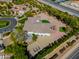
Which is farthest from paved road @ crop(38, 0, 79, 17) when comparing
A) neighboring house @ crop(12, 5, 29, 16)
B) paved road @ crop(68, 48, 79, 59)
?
paved road @ crop(68, 48, 79, 59)

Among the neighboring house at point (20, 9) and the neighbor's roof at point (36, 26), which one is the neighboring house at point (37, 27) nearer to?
the neighbor's roof at point (36, 26)

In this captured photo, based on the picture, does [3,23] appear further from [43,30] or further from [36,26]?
[43,30]

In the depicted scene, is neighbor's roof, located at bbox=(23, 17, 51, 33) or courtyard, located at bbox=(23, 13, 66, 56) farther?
neighbor's roof, located at bbox=(23, 17, 51, 33)

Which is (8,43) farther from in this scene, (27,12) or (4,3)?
(4,3)

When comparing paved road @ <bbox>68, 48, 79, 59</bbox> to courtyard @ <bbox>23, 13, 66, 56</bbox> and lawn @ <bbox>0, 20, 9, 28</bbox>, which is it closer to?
courtyard @ <bbox>23, 13, 66, 56</bbox>

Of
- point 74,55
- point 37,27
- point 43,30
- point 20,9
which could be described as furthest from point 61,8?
point 74,55

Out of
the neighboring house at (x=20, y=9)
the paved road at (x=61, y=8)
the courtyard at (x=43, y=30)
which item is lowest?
the neighboring house at (x=20, y=9)

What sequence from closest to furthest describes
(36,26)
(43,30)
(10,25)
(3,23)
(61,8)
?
(43,30) → (36,26) → (10,25) → (3,23) → (61,8)

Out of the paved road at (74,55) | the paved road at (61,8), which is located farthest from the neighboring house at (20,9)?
the paved road at (74,55)

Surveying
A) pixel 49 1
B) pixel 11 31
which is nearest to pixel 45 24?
pixel 11 31
